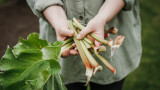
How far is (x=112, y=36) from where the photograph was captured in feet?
4.95

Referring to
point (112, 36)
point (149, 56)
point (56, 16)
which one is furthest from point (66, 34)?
point (149, 56)

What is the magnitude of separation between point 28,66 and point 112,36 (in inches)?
25.8

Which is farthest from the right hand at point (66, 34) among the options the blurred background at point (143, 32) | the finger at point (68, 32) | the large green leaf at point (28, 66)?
the blurred background at point (143, 32)

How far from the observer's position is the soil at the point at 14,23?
3.53 m

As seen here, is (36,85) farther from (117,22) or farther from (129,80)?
(129,80)

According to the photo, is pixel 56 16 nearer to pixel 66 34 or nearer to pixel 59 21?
pixel 59 21

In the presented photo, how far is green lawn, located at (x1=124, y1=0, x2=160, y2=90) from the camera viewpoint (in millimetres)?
2740

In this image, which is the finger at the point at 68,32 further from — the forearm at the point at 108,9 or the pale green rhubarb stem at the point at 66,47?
the forearm at the point at 108,9

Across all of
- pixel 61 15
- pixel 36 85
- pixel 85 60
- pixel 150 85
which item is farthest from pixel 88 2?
pixel 150 85

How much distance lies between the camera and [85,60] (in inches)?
46.0

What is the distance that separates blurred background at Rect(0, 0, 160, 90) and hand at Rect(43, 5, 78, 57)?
1.67m

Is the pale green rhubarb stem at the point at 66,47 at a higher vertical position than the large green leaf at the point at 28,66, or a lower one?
lower

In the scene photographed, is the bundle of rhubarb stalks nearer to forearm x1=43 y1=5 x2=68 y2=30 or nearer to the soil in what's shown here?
forearm x1=43 y1=5 x2=68 y2=30

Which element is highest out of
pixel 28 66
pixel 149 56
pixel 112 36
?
pixel 28 66
